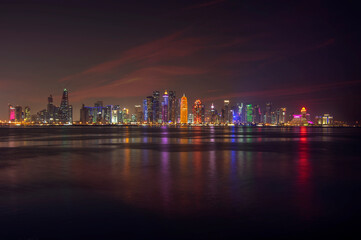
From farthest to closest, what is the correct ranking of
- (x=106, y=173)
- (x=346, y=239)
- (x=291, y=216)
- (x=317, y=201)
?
(x=106, y=173), (x=317, y=201), (x=291, y=216), (x=346, y=239)

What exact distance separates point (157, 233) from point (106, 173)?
496 inches

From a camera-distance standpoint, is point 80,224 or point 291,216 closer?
point 80,224

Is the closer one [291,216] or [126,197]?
[291,216]

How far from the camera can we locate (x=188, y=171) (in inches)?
902

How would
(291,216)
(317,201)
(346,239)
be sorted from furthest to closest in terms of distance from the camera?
(317,201), (291,216), (346,239)

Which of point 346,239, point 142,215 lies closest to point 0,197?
point 142,215

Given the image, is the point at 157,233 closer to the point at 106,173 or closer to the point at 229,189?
the point at 229,189

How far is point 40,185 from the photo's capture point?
17.4m

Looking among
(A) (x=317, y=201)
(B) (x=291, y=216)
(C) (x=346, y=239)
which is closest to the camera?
(C) (x=346, y=239)

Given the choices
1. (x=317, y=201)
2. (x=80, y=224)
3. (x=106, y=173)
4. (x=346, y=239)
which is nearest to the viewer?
(x=346, y=239)

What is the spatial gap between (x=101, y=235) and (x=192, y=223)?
10.0ft

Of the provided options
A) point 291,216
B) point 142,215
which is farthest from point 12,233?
point 291,216

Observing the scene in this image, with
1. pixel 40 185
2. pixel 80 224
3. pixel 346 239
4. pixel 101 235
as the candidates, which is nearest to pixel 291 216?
pixel 346 239

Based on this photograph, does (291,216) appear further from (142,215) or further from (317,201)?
(142,215)
